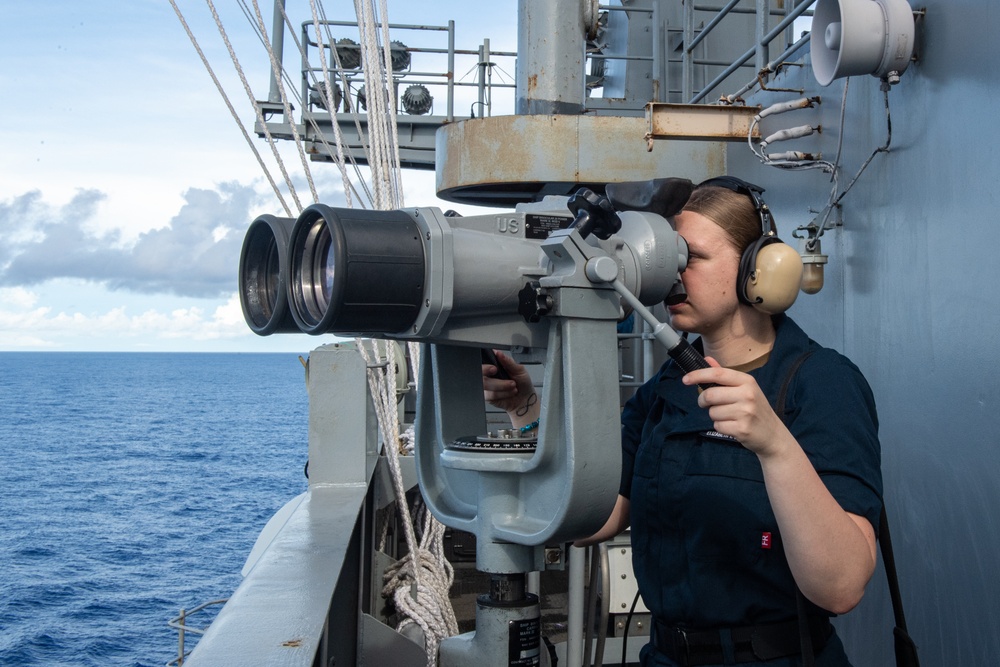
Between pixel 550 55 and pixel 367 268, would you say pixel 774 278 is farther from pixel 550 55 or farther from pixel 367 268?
pixel 550 55

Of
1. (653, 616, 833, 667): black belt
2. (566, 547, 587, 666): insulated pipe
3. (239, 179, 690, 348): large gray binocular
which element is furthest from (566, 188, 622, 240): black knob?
(566, 547, 587, 666): insulated pipe

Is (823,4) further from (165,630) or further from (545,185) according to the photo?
(165,630)

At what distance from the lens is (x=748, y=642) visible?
154cm

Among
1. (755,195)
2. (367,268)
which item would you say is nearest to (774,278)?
(755,195)

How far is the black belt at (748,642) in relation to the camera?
1.54m

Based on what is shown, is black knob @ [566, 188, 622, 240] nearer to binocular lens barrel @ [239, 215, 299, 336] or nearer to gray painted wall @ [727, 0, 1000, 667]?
binocular lens barrel @ [239, 215, 299, 336]

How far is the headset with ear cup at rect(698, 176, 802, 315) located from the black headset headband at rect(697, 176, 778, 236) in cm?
2

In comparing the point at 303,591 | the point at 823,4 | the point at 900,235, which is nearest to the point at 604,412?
the point at 303,591

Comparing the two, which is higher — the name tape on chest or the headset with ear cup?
the headset with ear cup

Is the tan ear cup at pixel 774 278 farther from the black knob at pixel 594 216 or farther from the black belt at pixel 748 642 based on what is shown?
the black belt at pixel 748 642

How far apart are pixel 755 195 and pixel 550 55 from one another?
373 cm

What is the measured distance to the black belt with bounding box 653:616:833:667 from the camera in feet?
5.04

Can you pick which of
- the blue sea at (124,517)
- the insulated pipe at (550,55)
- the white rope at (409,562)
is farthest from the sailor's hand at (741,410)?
the blue sea at (124,517)

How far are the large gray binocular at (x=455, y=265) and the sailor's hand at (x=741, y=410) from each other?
0.24 m
